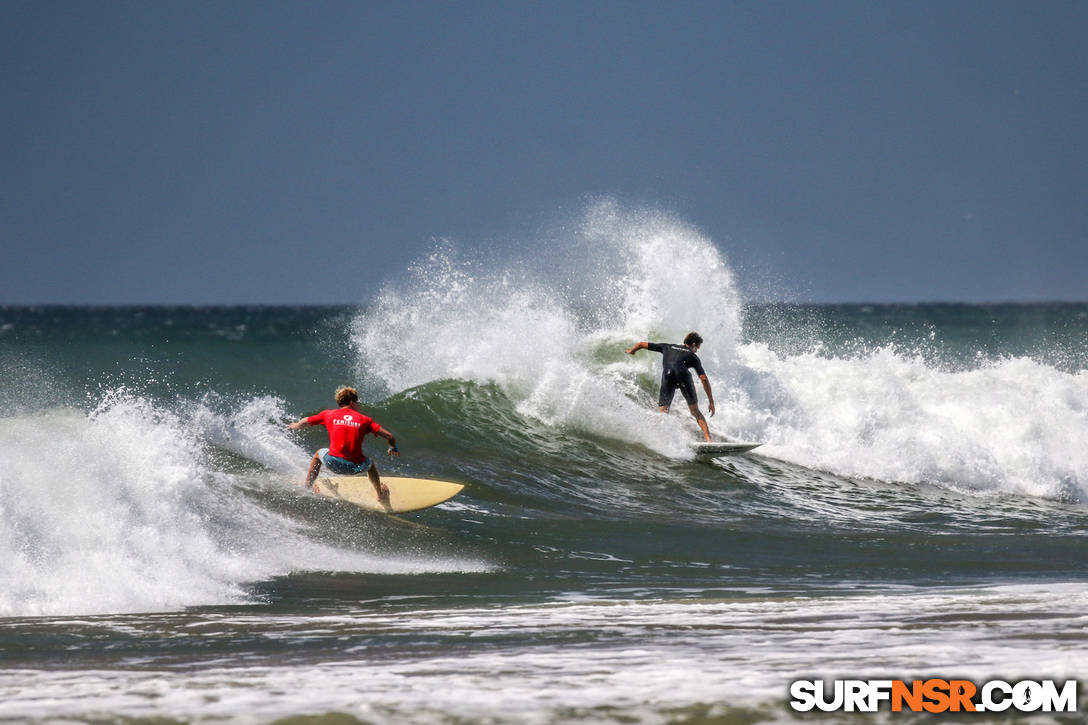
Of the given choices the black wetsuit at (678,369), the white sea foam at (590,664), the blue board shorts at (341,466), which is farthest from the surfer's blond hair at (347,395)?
the black wetsuit at (678,369)

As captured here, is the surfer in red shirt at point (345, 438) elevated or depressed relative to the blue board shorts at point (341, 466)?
elevated

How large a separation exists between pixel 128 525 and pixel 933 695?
5905mm

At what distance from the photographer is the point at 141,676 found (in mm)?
5477

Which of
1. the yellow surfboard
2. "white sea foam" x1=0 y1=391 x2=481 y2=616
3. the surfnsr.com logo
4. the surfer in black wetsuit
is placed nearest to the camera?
the surfnsr.com logo

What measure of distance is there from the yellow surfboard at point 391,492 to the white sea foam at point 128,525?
0.77m

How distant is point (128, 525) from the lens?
8.45 m

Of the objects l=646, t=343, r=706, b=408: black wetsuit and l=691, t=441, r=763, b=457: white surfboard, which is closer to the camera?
l=691, t=441, r=763, b=457: white surfboard

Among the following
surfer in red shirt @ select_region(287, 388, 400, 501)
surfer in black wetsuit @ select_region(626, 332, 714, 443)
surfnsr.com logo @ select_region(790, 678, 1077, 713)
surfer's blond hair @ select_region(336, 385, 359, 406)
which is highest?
surfer in black wetsuit @ select_region(626, 332, 714, 443)

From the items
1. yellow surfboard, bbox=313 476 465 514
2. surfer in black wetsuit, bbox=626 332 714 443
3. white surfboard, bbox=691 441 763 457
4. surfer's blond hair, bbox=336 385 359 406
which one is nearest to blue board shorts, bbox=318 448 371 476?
yellow surfboard, bbox=313 476 465 514

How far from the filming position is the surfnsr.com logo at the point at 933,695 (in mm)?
4770

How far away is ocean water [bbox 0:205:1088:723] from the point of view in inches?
213

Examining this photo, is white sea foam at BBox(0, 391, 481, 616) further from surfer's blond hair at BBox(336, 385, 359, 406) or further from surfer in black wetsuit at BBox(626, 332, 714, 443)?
surfer in black wetsuit at BBox(626, 332, 714, 443)

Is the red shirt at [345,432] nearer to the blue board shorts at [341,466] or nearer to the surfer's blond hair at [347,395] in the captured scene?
the blue board shorts at [341,466]

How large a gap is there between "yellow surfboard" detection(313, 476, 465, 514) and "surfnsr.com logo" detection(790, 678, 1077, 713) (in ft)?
20.0
